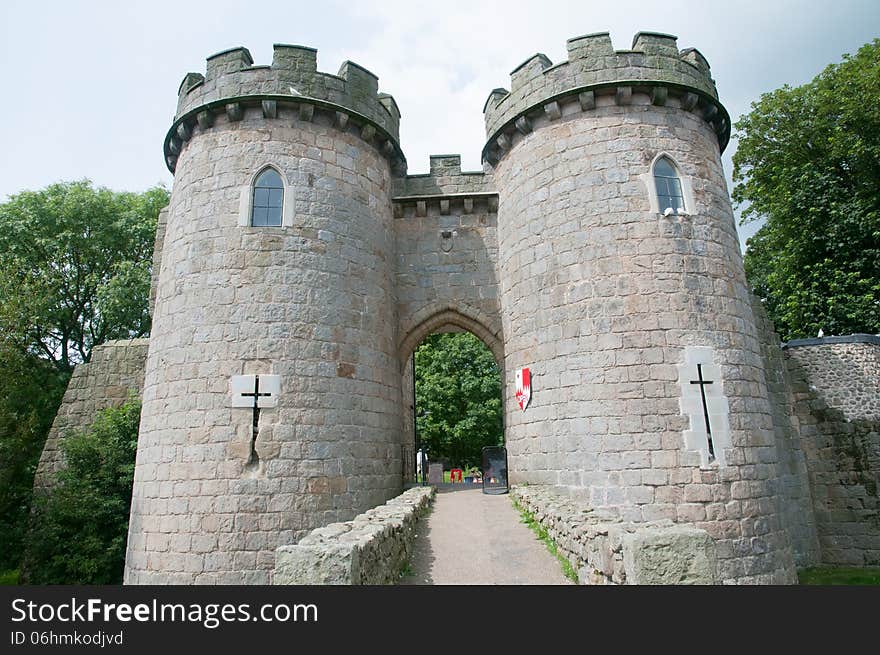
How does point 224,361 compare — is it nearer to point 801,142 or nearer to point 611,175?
point 611,175

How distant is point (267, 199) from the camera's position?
10016mm

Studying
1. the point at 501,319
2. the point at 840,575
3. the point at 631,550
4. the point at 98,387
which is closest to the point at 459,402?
the point at 501,319

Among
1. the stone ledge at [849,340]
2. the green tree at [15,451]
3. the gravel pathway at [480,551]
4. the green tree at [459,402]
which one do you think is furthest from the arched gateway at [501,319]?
the green tree at [459,402]

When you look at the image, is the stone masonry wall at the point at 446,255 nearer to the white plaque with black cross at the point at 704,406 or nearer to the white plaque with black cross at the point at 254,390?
the white plaque with black cross at the point at 254,390

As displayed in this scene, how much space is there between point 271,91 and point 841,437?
1394 centimetres

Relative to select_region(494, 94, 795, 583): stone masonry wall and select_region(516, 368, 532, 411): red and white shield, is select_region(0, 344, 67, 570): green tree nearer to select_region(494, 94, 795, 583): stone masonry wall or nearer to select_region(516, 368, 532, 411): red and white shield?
select_region(516, 368, 532, 411): red and white shield

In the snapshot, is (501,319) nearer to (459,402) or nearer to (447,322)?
(447,322)

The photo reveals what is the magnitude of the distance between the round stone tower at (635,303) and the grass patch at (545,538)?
691 mm

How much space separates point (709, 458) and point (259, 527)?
23.1 feet

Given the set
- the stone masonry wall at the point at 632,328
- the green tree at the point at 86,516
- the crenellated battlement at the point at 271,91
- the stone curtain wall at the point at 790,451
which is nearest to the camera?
the stone masonry wall at the point at 632,328

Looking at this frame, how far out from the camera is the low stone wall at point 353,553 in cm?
437

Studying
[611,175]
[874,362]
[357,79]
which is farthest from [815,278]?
[357,79]

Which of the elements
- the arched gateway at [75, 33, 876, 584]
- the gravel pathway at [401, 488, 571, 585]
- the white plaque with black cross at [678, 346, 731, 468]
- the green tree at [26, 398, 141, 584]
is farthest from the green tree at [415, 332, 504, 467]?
the white plaque with black cross at [678, 346, 731, 468]

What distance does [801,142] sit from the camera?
1772cm
